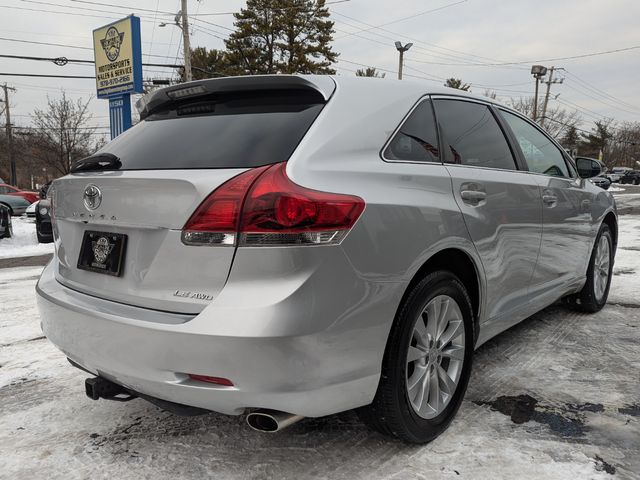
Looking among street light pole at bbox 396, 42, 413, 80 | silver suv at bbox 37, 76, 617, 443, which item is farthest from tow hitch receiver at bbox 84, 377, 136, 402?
street light pole at bbox 396, 42, 413, 80

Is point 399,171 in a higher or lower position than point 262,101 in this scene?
lower

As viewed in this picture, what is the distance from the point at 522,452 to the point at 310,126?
1.66m

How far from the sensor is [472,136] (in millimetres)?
2799

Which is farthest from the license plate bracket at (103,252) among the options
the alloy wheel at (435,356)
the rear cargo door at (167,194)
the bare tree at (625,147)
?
the bare tree at (625,147)

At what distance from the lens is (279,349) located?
165 cm

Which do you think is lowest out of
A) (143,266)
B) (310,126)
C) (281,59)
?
(143,266)

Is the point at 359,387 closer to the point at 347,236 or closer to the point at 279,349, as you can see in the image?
the point at 279,349

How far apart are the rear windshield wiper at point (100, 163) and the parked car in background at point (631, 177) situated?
2261 inches

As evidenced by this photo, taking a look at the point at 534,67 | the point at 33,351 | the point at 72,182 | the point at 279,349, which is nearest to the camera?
the point at 279,349

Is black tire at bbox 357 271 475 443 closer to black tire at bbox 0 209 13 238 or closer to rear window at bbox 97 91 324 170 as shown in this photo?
rear window at bbox 97 91 324 170

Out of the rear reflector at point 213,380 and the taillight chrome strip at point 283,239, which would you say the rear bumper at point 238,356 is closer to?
the rear reflector at point 213,380

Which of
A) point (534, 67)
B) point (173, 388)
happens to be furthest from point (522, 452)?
point (534, 67)

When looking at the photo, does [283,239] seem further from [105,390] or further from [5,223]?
[5,223]

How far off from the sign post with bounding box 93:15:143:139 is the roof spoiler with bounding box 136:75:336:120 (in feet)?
41.4
